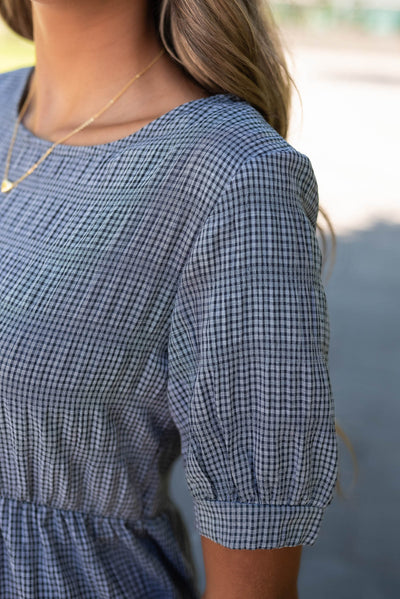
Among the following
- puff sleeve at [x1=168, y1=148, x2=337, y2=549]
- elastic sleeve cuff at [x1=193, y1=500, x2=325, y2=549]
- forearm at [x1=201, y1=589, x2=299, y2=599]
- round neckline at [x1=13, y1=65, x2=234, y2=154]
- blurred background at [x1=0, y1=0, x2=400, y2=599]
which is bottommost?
blurred background at [x1=0, y1=0, x2=400, y2=599]

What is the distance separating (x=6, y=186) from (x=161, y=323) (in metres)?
0.37

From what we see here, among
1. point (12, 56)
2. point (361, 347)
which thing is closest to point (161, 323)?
point (361, 347)

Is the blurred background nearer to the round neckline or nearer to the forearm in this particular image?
the round neckline

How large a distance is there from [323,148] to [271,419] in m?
7.19

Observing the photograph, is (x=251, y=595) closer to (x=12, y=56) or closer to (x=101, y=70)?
(x=101, y=70)

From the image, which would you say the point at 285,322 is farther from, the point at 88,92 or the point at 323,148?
the point at 323,148

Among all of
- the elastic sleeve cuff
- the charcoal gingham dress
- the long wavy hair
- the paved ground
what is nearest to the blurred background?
the paved ground

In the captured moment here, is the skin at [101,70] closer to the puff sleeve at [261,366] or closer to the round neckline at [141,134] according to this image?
the round neckline at [141,134]

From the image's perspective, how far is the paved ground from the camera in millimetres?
2725

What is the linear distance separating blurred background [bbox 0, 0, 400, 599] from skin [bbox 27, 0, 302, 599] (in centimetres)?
28

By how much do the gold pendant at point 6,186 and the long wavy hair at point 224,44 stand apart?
30 centimetres

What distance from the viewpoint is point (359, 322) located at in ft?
14.2

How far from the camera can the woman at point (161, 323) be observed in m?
0.87

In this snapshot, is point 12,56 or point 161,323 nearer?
point 161,323
